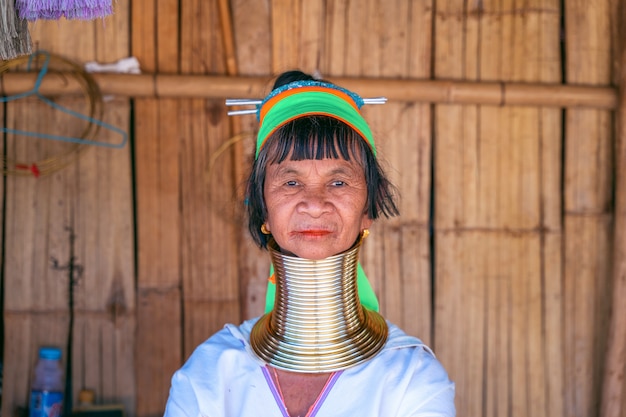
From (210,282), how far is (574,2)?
219 cm

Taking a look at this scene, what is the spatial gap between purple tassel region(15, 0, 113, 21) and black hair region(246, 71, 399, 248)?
2.34 feet

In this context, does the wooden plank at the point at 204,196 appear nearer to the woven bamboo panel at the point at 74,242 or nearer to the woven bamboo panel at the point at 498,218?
the woven bamboo panel at the point at 74,242

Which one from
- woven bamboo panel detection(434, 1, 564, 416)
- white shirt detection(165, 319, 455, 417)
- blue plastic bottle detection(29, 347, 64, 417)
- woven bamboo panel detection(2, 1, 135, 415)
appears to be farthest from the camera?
woven bamboo panel detection(434, 1, 564, 416)

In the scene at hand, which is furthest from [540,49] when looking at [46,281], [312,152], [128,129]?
[46,281]

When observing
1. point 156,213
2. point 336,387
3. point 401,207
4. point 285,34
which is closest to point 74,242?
point 156,213

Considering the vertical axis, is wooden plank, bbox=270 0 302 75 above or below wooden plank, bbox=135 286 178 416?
above

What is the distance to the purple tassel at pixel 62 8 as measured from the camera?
6.95 ft

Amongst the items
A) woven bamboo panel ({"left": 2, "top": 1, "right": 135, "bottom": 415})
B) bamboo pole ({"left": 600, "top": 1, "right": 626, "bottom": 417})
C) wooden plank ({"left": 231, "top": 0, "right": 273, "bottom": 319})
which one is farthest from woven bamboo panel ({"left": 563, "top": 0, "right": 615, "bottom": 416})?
woven bamboo panel ({"left": 2, "top": 1, "right": 135, "bottom": 415})

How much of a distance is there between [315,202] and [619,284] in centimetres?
182

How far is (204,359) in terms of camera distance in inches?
106

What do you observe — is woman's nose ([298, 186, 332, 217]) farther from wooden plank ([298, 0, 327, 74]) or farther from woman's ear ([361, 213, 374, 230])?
wooden plank ([298, 0, 327, 74])

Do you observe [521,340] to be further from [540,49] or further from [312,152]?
[312,152]

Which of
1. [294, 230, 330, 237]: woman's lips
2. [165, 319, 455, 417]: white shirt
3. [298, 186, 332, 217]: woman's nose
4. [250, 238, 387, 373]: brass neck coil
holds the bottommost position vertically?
[165, 319, 455, 417]: white shirt

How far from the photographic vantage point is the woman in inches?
A: 100.0
